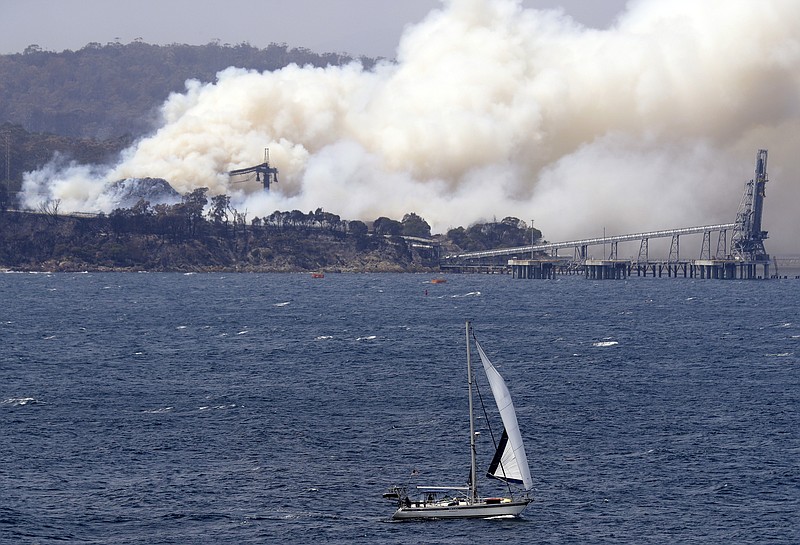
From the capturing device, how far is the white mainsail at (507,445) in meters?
76.2

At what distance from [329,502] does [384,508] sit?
3514 millimetres

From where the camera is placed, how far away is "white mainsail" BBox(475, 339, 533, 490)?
76250 mm

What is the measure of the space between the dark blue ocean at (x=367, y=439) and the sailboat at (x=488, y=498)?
3.16 ft

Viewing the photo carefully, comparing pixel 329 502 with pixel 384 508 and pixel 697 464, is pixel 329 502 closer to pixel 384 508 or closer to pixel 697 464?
pixel 384 508

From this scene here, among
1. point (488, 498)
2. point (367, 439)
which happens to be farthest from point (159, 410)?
point (488, 498)

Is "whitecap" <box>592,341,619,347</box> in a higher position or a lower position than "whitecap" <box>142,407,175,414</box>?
higher

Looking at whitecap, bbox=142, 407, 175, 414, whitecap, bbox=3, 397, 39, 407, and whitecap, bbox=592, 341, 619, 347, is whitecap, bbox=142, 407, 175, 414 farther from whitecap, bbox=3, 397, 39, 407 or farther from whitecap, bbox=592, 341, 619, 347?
whitecap, bbox=592, 341, 619, 347

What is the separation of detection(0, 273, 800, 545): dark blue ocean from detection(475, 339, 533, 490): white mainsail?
243 cm

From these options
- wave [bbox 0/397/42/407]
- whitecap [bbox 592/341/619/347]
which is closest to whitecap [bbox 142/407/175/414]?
wave [bbox 0/397/42/407]

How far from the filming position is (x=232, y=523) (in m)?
74.5

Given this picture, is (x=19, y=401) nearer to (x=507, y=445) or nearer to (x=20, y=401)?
(x=20, y=401)

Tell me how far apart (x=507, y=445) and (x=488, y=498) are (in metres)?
3.32

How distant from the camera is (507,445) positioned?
256ft

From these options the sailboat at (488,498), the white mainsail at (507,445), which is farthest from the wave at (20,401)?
the white mainsail at (507,445)
